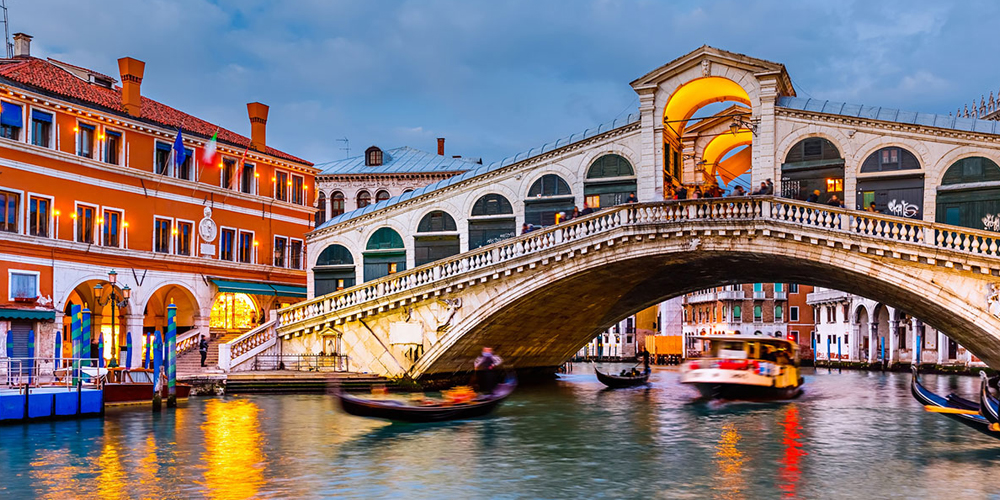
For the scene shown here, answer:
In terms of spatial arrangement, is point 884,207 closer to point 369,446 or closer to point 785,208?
point 785,208

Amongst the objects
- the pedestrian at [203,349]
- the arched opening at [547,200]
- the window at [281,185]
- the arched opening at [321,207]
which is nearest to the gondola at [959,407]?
the arched opening at [547,200]

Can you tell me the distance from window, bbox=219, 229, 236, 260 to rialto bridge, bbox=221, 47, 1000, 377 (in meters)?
3.41

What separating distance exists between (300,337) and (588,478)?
18262 mm

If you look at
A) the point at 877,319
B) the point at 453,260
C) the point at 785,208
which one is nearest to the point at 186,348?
the point at 453,260

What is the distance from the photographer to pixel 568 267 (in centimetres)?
2689

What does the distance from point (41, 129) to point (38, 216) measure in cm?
259

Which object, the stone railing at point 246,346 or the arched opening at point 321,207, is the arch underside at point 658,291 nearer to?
the stone railing at point 246,346

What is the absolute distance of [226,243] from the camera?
3562 centimetres

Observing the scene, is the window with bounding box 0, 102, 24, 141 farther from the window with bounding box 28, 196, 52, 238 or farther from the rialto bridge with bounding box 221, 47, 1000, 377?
the rialto bridge with bounding box 221, 47, 1000, 377

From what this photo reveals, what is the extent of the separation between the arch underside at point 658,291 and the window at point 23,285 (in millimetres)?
11246

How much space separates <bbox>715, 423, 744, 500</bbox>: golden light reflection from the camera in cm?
1341

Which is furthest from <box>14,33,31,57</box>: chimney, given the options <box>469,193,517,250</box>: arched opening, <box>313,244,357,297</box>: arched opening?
<box>469,193,517,250</box>: arched opening

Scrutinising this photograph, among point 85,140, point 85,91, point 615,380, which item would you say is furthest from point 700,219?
point 85,91

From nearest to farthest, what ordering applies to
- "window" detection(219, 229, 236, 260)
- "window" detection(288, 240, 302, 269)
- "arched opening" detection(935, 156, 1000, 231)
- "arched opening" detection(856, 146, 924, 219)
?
"arched opening" detection(935, 156, 1000, 231)
"arched opening" detection(856, 146, 924, 219)
"window" detection(219, 229, 236, 260)
"window" detection(288, 240, 302, 269)
